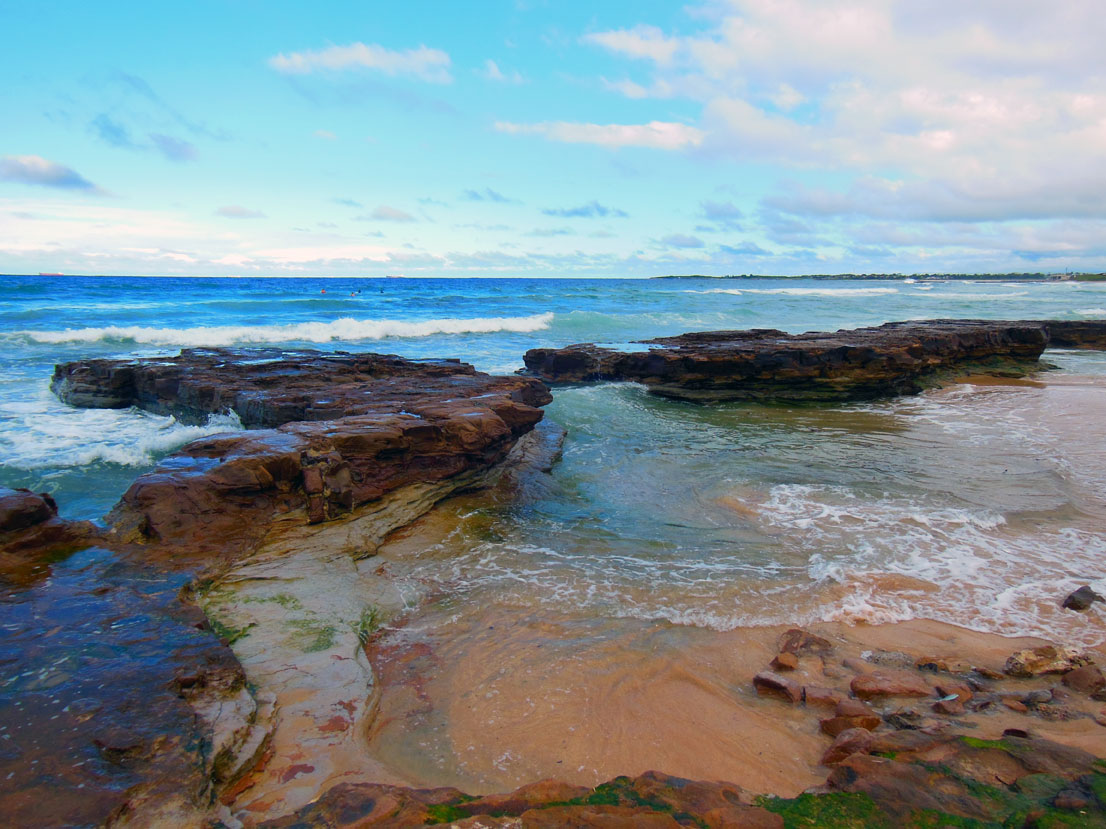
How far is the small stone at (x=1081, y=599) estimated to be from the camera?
16.2 ft

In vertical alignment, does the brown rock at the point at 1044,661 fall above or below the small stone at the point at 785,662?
above

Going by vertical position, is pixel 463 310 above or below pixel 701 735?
above

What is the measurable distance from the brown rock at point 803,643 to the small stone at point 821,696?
49cm

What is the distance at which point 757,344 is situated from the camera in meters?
15.5

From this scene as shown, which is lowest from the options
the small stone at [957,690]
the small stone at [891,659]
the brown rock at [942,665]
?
the small stone at [891,659]

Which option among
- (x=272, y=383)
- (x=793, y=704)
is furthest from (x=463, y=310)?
(x=793, y=704)

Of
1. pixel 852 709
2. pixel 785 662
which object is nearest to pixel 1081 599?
pixel 785 662

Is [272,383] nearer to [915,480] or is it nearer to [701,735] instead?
[701,735]

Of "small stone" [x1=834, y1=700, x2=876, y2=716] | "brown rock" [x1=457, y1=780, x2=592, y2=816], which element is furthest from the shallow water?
"brown rock" [x1=457, y1=780, x2=592, y2=816]

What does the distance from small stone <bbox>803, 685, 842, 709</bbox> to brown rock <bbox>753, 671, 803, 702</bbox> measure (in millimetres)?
36

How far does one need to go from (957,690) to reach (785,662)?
3.25ft

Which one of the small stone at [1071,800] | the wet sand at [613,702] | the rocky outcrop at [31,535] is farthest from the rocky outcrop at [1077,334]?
the rocky outcrop at [31,535]

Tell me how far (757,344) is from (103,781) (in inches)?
590

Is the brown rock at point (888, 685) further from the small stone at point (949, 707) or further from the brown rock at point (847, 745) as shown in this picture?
the brown rock at point (847, 745)
